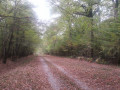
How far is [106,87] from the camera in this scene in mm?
6109

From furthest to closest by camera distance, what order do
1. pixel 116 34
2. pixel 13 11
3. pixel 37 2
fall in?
1. pixel 13 11
2. pixel 37 2
3. pixel 116 34

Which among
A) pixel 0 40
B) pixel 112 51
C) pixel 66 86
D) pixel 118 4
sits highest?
pixel 118 4

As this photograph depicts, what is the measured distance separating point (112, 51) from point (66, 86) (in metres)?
8.40

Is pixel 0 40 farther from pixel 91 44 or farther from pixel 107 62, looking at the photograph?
pixel 107 62

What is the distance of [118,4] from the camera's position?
1518cm

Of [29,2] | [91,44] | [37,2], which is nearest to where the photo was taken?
[37,2]

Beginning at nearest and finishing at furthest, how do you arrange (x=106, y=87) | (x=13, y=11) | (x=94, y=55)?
1. (x=106, y=87)
2. (x=13, y=11)
3. (x=94, y=55)

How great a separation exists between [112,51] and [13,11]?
13.3 meters

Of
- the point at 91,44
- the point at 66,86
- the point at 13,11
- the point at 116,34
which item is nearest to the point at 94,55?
the point at 91,44

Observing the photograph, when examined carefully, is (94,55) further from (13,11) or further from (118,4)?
(13,11)

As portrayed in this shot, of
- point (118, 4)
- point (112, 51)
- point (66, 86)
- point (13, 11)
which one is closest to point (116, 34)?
point (112, 51)

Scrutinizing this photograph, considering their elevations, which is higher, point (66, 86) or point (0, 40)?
point (0, 40)

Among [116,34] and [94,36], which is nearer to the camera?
[116,34]

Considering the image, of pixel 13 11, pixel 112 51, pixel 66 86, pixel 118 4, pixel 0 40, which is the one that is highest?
pixel 118 4
